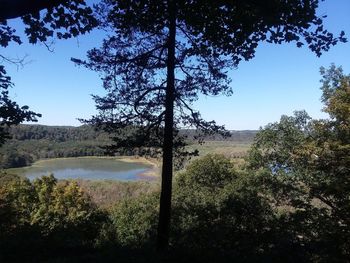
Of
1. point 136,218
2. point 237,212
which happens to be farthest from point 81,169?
point 237,212

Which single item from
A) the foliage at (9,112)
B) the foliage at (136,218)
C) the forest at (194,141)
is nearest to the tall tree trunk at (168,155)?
the forest at (194,141)

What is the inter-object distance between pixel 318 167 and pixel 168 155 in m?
7.36

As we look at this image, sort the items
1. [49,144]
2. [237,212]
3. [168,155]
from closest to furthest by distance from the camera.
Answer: [168,155], [237,212], [49,144]

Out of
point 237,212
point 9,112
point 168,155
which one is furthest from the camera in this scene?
point 237,212

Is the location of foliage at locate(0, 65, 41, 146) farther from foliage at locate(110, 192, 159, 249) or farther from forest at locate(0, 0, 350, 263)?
foliage at locate(110, 192, 159, 249)

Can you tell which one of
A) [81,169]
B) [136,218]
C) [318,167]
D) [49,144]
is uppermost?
[318,167]

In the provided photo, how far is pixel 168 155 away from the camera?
9992 millimetres

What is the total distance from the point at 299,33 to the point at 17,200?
1326 inches

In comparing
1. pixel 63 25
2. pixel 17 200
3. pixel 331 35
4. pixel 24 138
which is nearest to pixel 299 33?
pixel 331 35

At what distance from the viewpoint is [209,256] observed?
9.71 m

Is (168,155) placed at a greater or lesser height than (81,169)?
greater

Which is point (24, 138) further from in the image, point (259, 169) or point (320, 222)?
point (320, 222)

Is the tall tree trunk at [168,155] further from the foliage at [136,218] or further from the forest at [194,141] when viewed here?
the foliage at [136,218]

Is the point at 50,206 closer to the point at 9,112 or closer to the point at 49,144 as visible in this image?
the point at 9,112
